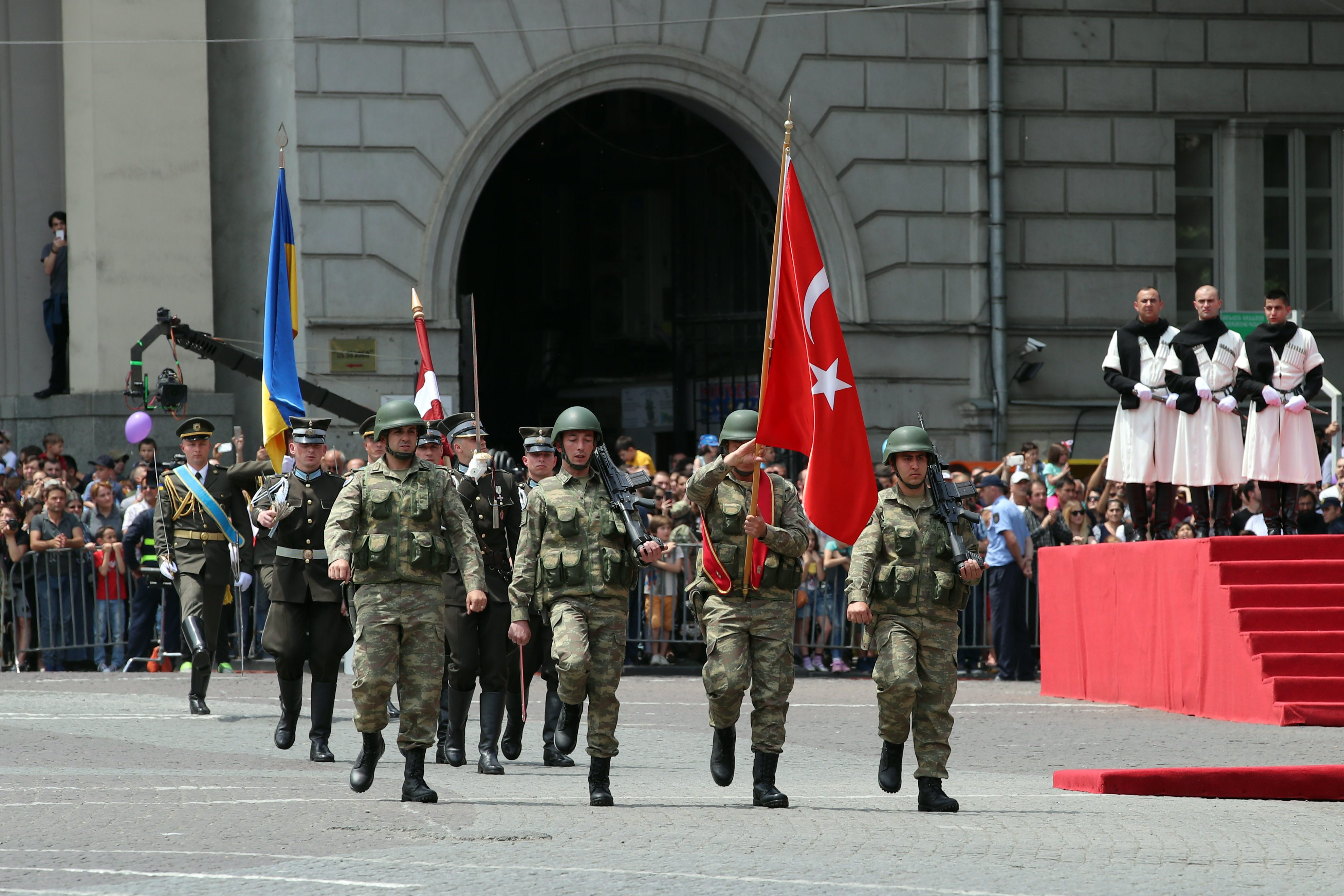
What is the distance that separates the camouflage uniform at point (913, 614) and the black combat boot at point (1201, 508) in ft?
19.5

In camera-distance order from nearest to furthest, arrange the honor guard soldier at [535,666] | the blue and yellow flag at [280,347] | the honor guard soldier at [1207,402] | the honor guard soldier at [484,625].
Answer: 1. the honor guard soldier at [535,666]
2. the honor guard soldier at [484,625]
3. the blue and yellow flag at [280,347]
4. the honor guard soldier at [1207,402]

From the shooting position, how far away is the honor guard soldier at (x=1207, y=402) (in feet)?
47.3

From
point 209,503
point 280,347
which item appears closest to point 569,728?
point 209,503

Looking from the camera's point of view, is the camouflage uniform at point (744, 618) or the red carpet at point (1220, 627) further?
the red carpet at point (1220, 627)

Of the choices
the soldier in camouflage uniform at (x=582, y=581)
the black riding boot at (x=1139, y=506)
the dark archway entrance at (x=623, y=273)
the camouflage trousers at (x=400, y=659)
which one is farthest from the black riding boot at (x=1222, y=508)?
the dark archway entrance at (x=623, y=273)

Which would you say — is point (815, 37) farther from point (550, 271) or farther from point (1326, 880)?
point (1326, 880)

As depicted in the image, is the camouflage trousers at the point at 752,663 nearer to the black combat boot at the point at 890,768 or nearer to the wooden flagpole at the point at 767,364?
the wooden flagpole at the point at 767,364

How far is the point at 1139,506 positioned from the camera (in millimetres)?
15211

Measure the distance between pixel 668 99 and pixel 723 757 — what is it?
14756 millimetres

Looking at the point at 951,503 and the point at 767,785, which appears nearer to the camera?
the point at 767,785

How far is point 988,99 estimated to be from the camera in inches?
907

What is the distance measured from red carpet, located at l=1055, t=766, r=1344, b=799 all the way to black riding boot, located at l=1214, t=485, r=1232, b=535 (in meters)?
4.88

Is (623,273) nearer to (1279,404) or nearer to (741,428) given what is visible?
(1279,404)

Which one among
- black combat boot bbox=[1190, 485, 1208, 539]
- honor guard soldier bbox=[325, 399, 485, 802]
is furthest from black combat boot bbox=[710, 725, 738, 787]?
black combat boot bbox=[1190, 485, 1208, 539]
